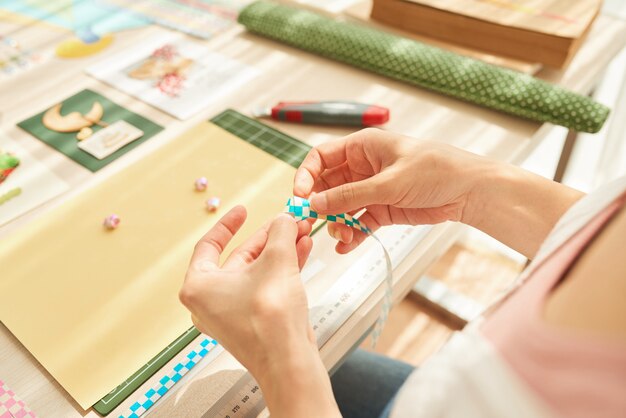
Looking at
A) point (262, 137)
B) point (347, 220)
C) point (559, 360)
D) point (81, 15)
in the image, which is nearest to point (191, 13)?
point (81, 15)

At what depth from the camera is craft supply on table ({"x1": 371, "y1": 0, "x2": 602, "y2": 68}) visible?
0.95 meters

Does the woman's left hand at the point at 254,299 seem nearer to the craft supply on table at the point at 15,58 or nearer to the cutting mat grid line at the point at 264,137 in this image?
the cutting mat grid line at the point at 264,137

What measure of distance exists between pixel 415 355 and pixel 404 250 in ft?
3.03

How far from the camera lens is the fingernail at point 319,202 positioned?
644 mm

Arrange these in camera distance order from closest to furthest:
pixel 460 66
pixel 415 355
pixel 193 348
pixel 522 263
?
pixel 193 348, pixel 460 66, pixel 415 355, pixel 522 263

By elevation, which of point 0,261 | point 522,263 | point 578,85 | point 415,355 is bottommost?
point 415,355

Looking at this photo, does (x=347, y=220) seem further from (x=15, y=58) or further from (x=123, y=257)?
(x=15, y=58)

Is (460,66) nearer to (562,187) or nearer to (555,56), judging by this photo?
(555,56)

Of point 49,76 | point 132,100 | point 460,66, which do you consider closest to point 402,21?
point 460,66

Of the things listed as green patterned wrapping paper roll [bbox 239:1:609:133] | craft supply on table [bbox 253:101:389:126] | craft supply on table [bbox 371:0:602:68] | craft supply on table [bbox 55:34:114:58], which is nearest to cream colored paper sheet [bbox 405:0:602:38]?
craft supply on table [bbox 371:0:602:68]

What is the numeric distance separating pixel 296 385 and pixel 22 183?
0.55 m

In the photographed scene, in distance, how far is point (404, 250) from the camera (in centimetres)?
71

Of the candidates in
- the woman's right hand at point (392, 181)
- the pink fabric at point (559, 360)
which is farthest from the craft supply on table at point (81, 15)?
the pink fabric at point (559, 360)

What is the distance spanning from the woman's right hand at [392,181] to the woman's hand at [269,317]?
4.8 inches
